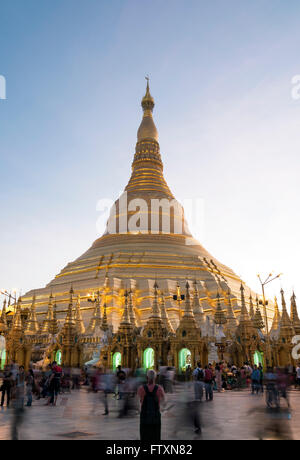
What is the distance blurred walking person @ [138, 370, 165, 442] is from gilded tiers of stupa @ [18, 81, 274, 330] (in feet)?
113

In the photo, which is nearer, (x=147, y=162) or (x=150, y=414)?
(x=150, y=414)

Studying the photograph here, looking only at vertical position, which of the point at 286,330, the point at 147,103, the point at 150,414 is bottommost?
the point at 150,414

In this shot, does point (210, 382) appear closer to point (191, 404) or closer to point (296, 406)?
point (296, 406)

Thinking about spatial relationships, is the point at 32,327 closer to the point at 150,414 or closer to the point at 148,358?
the point at 148,358

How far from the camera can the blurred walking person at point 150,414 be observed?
24.5ft

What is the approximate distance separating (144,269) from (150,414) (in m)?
47.7

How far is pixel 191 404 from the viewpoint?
1028 centimetres

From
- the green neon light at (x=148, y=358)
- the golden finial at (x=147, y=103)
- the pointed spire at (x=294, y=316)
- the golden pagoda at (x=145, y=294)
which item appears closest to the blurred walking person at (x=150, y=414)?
the golden pagoda at (x=145, y=294)

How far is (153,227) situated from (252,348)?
34.2m

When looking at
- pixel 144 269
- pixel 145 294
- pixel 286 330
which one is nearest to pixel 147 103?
pixel 144 269

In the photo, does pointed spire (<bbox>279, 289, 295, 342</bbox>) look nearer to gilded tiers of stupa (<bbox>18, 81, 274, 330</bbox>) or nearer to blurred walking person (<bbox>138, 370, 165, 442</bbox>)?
gilded tiers of stupa (<bbox>18, 81, 274, 330</bbox>)

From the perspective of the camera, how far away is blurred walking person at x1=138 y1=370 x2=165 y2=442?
24.5 feet

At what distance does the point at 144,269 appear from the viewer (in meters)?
55.2
